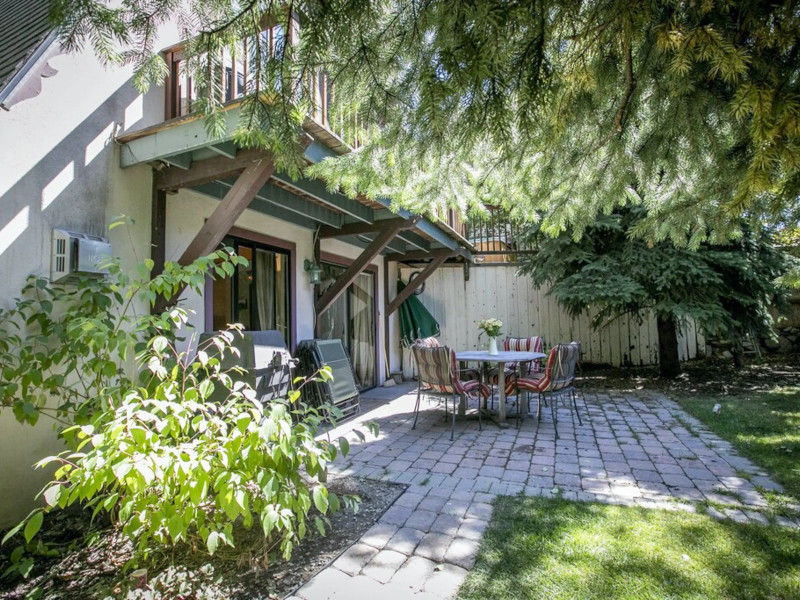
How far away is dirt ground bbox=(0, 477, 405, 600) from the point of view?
6.05 ft

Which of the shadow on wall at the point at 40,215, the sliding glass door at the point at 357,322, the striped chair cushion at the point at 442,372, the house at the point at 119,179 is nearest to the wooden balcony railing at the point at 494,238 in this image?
the sliding glass door at the point at 357,322

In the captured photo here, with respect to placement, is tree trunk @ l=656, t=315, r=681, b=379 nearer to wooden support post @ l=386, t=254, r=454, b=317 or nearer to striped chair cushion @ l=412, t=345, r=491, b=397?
wooden support post @ l=386, t=254, r=454, b=317

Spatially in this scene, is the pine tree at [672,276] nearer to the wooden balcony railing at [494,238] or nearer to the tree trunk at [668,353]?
the tree trunk at [668,353]

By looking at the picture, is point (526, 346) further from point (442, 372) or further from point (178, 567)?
point (178, 567)

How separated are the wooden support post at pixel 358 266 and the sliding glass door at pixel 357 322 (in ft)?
1.49

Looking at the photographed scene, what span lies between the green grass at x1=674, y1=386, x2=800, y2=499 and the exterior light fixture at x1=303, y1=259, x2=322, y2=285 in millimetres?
4844

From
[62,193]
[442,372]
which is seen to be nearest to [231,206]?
[62,193]

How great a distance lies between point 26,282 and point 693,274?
23.9 feet

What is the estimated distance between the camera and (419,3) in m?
1.58

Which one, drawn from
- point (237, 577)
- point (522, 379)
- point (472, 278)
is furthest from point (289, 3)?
point (472, 278)

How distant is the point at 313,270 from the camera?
5578 millimetres

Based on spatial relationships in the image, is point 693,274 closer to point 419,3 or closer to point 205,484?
point 419,3

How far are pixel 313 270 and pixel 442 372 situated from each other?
7.55ft

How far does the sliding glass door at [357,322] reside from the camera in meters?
6.48
